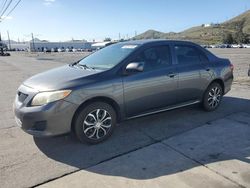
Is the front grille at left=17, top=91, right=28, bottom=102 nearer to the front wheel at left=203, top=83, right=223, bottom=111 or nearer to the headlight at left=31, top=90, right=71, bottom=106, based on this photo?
the headlight at left=31, top=90, right=71, bottom=106

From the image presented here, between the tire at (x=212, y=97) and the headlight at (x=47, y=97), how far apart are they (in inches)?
130

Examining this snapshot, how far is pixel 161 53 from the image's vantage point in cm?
504

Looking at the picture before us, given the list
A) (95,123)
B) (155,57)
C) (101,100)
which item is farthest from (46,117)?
(155,57)

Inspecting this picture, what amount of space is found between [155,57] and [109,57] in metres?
0.87

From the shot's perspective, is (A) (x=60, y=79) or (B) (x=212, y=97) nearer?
(A) (x=60, y=79)

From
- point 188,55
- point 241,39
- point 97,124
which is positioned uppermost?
point 241,39

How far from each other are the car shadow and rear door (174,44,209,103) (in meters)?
0.53

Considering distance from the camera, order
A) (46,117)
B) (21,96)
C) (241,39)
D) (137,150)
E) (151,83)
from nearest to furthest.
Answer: (46,117) → (137,150) → (21,96) → (151,83) → (241,39)

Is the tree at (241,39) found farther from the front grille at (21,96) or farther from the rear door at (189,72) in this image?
the front grille at (21,96)

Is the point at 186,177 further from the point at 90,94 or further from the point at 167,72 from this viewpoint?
the point at 167,72

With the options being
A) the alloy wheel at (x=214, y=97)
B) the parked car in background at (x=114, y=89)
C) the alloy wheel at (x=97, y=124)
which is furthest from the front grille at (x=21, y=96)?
the alloy wheel at (x=214, y=97)

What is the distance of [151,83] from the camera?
470 centimetres

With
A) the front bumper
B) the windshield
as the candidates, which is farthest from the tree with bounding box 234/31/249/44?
the front bumper

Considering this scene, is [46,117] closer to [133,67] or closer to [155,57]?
[133,67]
